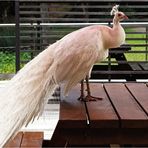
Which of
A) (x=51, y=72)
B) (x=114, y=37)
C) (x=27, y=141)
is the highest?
(x=114, y=37)

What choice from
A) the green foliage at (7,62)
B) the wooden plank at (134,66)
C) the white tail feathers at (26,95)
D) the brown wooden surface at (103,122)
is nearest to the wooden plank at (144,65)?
the wooden plank at (134,66)

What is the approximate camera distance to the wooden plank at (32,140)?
6.49ft

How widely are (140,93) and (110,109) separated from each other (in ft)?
1.16

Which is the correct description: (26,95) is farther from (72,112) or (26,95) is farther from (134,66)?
(134,66)

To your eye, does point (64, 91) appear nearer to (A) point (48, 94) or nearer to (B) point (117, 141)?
(A) point (48, 94)

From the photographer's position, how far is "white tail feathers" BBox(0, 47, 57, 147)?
1604 millimetres

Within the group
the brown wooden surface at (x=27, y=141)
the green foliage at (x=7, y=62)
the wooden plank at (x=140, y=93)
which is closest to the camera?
the wooden plank at (x=140, y=93)

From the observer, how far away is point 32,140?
207 centimetres

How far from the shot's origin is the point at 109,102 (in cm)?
189

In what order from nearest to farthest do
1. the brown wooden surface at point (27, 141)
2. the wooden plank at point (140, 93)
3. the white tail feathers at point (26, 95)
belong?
the white tail feathers at point (26, 95) < the wooden plank at point (140, 93) < the brown wooden surface at point (27, 141)

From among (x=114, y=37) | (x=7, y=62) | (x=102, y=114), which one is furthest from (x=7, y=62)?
Result: (x=102, y=114)

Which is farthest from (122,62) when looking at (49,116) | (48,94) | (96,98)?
(48,94)

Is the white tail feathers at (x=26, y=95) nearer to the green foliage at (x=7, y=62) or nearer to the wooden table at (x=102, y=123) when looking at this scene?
the wooden table at (x=102, y=123)

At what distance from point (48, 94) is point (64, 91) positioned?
→ 0.56 ft
